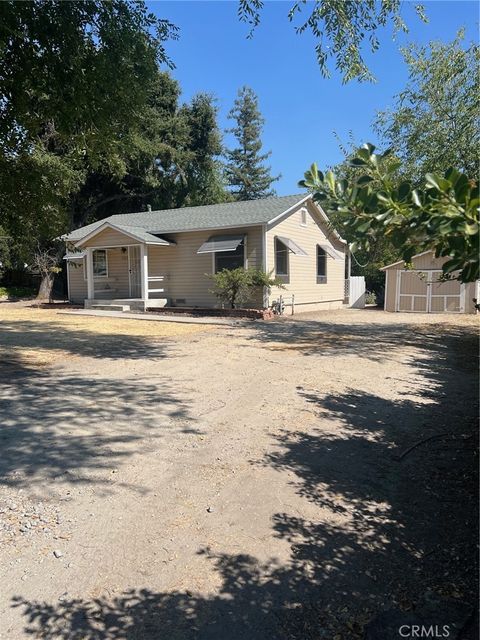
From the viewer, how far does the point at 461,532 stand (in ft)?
9.63

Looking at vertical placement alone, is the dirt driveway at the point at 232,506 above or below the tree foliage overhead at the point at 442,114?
below

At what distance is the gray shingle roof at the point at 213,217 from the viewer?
1808cm

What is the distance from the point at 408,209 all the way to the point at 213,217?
1858cm

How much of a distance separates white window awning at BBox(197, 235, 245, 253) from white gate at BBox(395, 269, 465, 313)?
8.07 meters

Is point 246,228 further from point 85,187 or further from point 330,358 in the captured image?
point 85,187

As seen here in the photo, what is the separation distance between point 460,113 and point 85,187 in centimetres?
2271

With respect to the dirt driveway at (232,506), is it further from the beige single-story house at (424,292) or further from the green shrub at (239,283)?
the beige single-story house at (424,292)

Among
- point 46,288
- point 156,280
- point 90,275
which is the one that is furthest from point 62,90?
point 46,288

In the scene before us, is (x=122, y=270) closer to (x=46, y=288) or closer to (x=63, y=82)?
(x=46, y=288)

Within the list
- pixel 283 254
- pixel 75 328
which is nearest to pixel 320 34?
pixel 75 328

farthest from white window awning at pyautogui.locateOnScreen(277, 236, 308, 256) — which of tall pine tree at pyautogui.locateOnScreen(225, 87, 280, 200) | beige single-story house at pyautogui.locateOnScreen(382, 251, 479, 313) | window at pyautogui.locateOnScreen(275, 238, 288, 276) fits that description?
tall pine tree at pyautogui.locateOnScreen(225, 87, 280, 200)

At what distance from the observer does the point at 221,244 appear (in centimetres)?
1753

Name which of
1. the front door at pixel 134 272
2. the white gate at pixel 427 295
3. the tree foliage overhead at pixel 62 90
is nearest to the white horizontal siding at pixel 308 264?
the white gate at pixel 427 295

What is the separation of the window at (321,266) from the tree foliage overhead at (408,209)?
2053 centimetres
